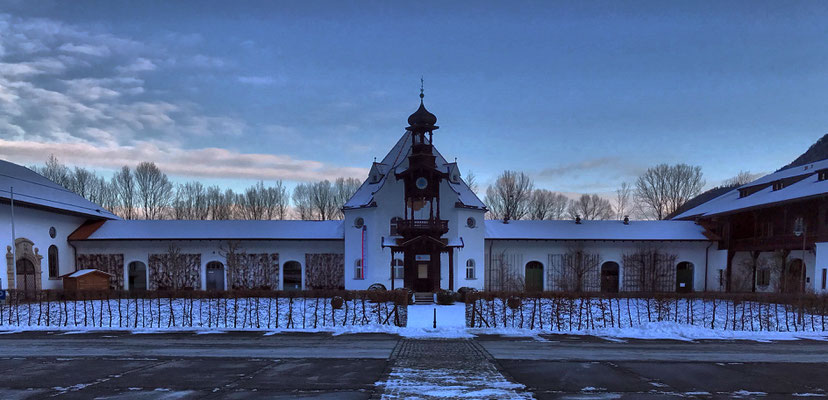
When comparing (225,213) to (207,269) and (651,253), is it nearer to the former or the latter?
(207,269)

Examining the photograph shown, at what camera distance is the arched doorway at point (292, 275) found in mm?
33438

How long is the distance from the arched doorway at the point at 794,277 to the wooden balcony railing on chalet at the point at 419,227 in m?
20.9

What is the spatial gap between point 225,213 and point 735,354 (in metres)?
62.7

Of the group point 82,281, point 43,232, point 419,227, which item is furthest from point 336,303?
point 43,232

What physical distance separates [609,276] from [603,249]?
2213 millimetres

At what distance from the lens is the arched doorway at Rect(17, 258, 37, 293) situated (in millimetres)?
26875

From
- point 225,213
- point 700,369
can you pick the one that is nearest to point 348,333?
point 700,369

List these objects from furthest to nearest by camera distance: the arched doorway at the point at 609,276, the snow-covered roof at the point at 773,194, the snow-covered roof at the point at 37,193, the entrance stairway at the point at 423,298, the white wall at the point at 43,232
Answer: the arched doorway at the point at 609,276 → the snow-covered roof at the point at 37,193 → the snow-covered roof at the point at 773,194 → the white wall at the point at 43,232 → the entrance stairway at the point at 423,298

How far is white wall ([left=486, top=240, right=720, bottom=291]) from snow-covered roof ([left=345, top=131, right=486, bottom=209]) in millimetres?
4683

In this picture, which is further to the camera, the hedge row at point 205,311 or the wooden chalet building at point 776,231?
the wooden chalet building at point 776,231

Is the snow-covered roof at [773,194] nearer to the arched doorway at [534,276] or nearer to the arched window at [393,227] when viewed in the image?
the arched doorway at [534,276]

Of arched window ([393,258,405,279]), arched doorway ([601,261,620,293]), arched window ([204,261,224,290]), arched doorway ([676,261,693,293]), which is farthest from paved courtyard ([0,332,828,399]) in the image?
arched doorway ([676,261,693,293])

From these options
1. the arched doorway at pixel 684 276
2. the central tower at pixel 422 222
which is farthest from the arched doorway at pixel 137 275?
the arched doorway at pixel 684 276

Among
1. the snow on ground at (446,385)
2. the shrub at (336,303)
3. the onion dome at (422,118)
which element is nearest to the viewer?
the snow on ground at (446,385)
